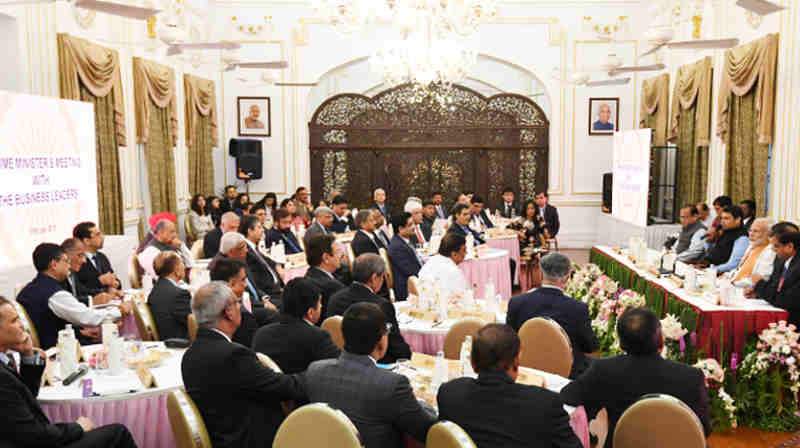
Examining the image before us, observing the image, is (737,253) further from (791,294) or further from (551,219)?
(551,219)

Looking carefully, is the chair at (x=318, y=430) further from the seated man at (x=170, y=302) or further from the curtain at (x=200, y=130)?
the curtain at (x=200, y=130)

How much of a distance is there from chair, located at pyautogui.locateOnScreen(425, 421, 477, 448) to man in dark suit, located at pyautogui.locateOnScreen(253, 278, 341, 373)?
1.03 metres

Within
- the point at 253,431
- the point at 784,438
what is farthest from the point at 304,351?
the point at 784,438

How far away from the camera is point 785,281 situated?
4723mm

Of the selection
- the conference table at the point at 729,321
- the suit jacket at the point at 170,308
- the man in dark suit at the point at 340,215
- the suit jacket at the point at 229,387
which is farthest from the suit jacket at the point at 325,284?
the man in dark suit at the point at 340,215

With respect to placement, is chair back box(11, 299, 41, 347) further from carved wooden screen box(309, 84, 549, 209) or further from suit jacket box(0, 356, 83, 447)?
carved wooden screen box(309, 84, 549, 209)

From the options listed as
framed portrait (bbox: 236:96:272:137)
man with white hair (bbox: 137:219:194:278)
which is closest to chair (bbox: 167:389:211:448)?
man with white hair (bbox: 137:219:194:278)

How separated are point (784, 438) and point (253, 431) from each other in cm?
359

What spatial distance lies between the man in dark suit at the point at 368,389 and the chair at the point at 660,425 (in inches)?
29.6

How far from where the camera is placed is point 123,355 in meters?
3.57

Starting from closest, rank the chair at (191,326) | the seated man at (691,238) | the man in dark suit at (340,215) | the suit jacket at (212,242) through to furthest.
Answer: the chair at (191,326) → the suit jacket at (212,242) → the seated man at (691,238) → the man in dark suit at (340,215)

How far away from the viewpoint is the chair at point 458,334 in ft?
12.1

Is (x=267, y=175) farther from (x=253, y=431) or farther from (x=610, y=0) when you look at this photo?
(x=253, y=431)

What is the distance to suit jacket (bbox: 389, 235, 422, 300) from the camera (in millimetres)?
6680
